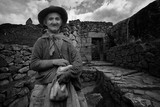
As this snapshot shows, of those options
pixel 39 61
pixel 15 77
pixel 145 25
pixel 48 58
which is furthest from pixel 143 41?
pixel 15 77

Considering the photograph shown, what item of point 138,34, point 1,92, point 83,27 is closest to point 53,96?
point 1,92

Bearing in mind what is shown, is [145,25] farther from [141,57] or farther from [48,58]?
[48,58]

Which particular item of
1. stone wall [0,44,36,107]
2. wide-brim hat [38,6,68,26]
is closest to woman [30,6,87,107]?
wide-brim hat [38,6,68,26]

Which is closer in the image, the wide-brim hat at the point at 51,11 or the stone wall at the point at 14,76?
the wide-brim hat at the point at 51,11

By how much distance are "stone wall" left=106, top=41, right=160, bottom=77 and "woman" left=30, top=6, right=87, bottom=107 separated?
3007mm

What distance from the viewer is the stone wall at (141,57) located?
2795mm

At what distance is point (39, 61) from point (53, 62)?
7.0 inches

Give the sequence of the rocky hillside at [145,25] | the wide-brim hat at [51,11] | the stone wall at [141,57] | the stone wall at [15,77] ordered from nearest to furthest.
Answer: the wide-brim hat at [51,11] < the stone wall at [15,77] < the stone wall at [141,57] < the rocky hillside at [145,25]

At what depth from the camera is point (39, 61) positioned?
3.42 feet

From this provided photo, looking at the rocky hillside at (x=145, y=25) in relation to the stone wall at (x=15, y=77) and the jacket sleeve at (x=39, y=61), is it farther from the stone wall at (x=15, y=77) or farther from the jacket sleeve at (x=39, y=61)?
the jacket sleeve at (x=39, y=61)

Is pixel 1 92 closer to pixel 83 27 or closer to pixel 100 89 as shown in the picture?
pixel 100 89

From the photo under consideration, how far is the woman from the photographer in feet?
3.06

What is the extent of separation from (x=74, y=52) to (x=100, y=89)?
3012mm

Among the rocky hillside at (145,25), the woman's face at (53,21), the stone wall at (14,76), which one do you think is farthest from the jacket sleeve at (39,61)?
the rocky hillside at (145,25)
